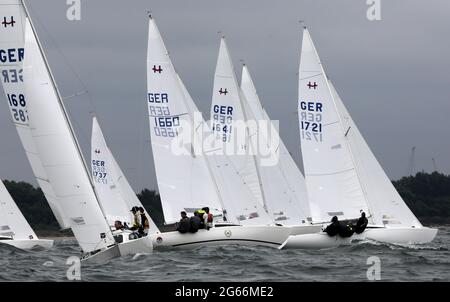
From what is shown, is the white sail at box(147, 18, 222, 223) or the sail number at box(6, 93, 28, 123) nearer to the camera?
the sail number at box(6, 93, 28, 123)

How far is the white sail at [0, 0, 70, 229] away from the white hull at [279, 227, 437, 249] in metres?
6.85

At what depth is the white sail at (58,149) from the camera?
21.0 metres

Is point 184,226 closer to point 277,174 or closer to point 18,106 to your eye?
point 18,106

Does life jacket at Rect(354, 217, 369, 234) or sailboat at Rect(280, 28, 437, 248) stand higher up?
sailboat at Rect(280, 28, 437, 248)

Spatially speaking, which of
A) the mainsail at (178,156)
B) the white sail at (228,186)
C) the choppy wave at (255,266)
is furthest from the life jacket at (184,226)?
the white sail at (228,186)

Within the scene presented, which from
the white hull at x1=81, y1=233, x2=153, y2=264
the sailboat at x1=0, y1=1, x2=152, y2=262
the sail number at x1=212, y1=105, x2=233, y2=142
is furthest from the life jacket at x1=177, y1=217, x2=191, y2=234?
the sail number at x1=212, y1=105, x2=233, y2=142

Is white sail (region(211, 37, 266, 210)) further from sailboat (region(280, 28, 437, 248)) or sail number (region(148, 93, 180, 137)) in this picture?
sailboat (region(280, 28, 437, 248))

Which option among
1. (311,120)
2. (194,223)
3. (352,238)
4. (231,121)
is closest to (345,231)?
(352,238)

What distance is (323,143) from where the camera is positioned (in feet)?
103

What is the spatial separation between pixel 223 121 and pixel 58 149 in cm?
1553

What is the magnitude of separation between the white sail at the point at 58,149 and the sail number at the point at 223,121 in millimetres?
14404

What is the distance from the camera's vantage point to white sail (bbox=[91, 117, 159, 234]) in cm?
4041
